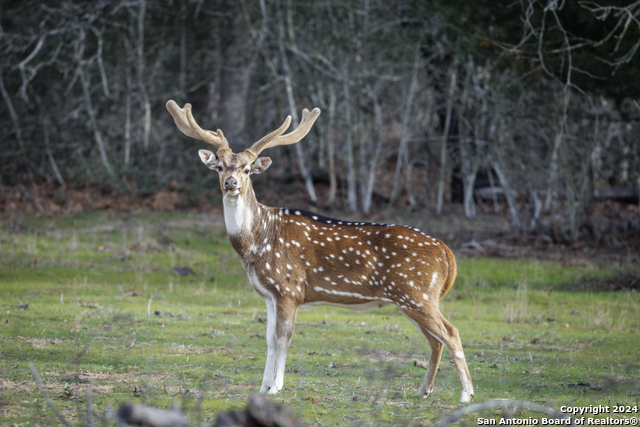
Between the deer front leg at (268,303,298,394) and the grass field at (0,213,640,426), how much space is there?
14cm

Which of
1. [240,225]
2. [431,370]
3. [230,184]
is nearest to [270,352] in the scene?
[240,225]

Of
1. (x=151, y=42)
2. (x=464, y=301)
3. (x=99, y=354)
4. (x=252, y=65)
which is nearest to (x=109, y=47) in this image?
(x=151, y=42)

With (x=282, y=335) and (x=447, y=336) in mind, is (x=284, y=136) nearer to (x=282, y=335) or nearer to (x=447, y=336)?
(x=282, y=335)

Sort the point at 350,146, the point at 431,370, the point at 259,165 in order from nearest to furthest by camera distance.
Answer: the point at 431,370, the point at 259,165, the point at 350,146

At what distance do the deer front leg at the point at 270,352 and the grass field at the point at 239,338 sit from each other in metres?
0.16

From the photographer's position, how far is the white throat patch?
23.8 ft

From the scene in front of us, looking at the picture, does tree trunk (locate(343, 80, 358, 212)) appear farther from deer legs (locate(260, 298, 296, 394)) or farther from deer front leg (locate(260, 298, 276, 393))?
deer legs (locate(260, 298, 296, 394))

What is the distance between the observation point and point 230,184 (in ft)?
22.9

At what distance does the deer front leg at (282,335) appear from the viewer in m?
6.73

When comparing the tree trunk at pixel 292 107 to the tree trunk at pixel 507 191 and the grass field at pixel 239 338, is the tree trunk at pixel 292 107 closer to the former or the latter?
the grass field at pixel 239 338

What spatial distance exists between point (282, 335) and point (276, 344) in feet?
0.38

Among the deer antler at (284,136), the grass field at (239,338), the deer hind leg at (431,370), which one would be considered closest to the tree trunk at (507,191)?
the grass field at (239,338)

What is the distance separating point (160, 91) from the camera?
21109 mm

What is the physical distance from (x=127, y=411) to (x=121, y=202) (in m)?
16.4
